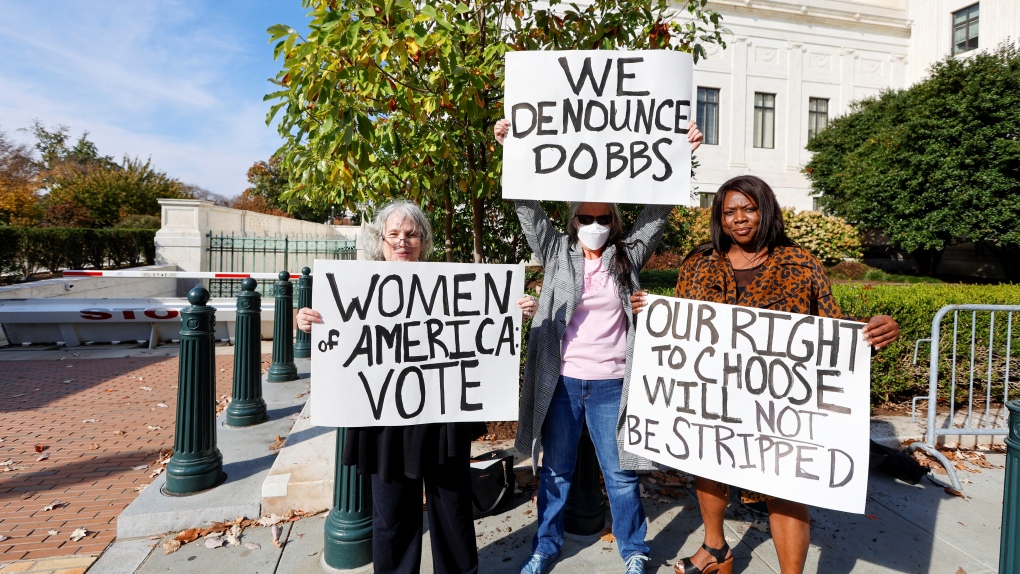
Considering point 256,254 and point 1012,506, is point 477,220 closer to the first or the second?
point 1012,506

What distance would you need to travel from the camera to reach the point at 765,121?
2723 centimetres

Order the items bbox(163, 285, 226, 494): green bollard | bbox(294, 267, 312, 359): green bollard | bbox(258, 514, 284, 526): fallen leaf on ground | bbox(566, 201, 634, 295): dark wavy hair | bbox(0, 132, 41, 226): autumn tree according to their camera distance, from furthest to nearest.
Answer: bbox(0, 132, 41, 226): autumn tree, bbox(294, 267, 312, 359): green bollard, bbox(163, 285, 226, 494): green bollard, bbox(258, 514, 284, 526): fallen leaf on ground, bbox(566, 201, 634, 295): dark wavy hair

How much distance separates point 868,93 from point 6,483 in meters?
34.0

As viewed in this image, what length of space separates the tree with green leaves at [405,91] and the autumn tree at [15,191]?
58.9 feet

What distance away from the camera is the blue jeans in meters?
2.74

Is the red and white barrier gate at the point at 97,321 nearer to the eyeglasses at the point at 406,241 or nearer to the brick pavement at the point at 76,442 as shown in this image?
the brick pavement at the point at 76,442

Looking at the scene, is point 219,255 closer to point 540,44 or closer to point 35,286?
point 35,286

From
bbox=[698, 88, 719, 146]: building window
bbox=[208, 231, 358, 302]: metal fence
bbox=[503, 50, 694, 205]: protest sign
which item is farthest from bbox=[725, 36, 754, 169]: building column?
bbox=[503, 50, 694, 205]: protest sign

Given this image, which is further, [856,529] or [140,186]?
[140,186]

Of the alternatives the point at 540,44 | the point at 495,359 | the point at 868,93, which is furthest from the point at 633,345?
the point at 868,93

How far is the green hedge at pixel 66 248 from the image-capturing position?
40.0 ft

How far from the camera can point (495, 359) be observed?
2607 millimetres

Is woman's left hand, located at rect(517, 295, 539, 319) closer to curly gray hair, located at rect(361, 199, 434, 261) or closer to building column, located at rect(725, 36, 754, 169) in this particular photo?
curly gray hair, located at rect(361, 199, 434, 261)

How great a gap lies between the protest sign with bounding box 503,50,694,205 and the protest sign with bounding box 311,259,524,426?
1.88ft
